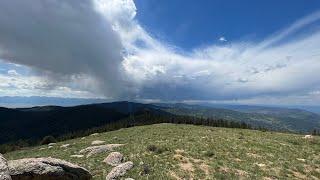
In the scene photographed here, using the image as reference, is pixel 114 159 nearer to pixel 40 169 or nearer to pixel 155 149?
pixel 155 149

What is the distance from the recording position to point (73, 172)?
23.4 metres

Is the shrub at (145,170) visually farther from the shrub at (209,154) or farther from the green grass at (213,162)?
the shrub at (209,154)

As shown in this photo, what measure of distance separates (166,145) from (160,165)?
339 inches

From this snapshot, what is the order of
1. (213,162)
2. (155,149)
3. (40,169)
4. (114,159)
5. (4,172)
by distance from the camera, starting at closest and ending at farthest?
(4,172) → (40,169) → (114,159) → (213,162) → (155,149)

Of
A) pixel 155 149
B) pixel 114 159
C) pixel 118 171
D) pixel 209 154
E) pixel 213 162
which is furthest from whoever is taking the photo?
pixel 155 149

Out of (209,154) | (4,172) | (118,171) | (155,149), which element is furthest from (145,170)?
(4,172)

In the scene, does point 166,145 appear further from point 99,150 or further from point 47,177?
point 47,177

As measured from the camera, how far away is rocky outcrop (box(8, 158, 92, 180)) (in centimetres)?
2078

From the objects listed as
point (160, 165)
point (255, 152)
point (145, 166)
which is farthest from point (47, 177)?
point (255, 152)

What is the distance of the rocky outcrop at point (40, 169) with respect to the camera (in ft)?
68.2

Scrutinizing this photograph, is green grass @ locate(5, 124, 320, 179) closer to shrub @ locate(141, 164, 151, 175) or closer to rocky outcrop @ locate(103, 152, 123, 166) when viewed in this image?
shrub @ locate(141, 164, 151, 175)

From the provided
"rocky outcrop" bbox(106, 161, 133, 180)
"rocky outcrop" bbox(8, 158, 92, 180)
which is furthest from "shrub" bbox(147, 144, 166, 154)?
"rocky outcrop" bbox(8, 158, 92, 180)

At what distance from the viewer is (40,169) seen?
21312 millimetres

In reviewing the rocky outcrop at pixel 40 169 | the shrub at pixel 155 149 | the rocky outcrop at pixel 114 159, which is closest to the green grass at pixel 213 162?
the shrub at pixel 155 149
